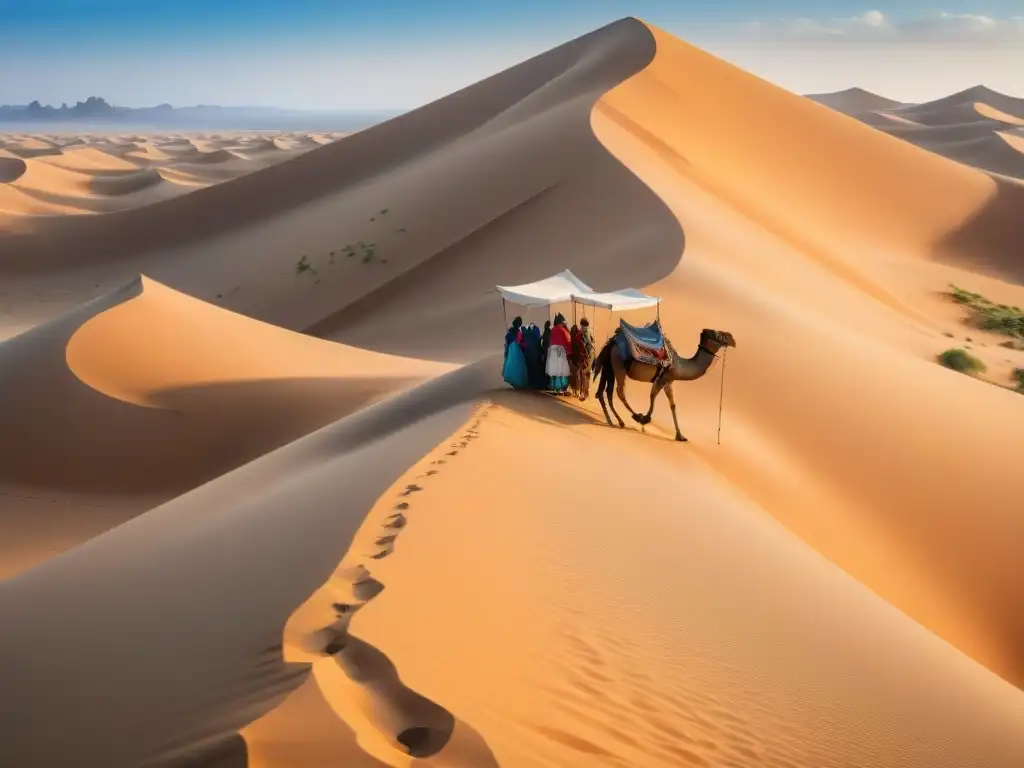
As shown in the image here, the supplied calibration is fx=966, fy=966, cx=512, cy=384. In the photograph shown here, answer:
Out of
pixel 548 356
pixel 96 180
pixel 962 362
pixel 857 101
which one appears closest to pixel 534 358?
pixel 548 356

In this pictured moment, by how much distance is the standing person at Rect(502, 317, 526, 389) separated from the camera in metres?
10.6

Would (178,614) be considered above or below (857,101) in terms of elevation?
below

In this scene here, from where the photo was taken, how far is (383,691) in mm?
4211

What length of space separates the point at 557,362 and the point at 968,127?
81.2 m

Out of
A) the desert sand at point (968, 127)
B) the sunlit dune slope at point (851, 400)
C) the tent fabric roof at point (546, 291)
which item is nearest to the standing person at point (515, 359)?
the tent fabric roof at point (546, 291)

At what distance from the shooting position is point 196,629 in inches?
213

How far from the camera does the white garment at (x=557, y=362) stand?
10.7m

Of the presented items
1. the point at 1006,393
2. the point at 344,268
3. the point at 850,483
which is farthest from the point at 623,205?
the point at 850,483

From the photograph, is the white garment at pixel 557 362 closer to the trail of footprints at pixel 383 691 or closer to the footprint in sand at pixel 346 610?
the footprint in sand at pixel 346 610

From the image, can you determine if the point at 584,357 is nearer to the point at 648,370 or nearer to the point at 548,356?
the point at 548,356

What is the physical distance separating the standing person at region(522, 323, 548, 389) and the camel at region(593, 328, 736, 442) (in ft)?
2.25

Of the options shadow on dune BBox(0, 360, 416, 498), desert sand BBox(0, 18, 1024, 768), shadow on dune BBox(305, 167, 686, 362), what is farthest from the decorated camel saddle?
shadow on dune BBox(305, 167, 686, 362)

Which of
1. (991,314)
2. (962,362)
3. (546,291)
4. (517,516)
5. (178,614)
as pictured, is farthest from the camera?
(991,314)

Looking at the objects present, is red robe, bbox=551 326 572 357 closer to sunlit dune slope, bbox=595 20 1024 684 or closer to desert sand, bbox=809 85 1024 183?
sunlit dune slope, bbox=595 20 1024 684
